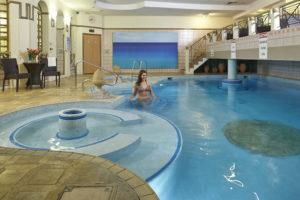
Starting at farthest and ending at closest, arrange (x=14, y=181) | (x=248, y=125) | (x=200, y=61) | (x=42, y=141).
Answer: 1. (x=200, y=61)
2. (x=248, y=125)
3. (x=42, y=141)
4. (x=14, y=181)

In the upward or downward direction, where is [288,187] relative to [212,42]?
downward

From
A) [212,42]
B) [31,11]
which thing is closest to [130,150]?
[31,11]

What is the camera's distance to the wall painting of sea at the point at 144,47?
15195 millimetres

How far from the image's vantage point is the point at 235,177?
292cm

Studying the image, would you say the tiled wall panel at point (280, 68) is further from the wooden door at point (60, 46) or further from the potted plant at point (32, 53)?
the potted plant at point (32, 53)

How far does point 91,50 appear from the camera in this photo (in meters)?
14.3

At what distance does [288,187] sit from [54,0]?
9.72 meters

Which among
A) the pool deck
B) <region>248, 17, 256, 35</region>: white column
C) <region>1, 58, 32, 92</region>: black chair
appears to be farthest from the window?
<region>248, 17, 256, 35</region>: white column

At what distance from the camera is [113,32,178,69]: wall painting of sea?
49.9 ft

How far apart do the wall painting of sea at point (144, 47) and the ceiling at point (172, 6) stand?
1637 millimetres

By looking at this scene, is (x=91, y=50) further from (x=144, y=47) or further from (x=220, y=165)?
(x=220, y=165)

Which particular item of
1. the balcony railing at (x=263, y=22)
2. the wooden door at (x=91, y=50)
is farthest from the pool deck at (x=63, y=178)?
the wooden door at (x=91, y=50)

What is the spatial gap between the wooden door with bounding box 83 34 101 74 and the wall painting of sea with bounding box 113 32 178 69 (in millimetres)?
965

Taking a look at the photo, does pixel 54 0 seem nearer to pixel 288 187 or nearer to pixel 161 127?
pixel 161 127
